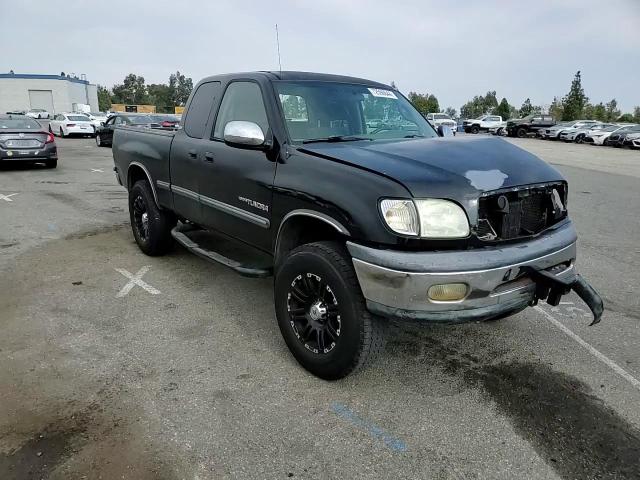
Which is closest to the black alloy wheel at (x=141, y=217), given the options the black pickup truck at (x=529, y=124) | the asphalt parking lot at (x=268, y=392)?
the asphalt parking lot at (x=268, y=392)

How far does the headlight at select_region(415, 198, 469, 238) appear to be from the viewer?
104 inches

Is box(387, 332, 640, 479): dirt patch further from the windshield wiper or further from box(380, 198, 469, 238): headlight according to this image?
the windshield wiper

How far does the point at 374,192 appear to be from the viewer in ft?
8.86

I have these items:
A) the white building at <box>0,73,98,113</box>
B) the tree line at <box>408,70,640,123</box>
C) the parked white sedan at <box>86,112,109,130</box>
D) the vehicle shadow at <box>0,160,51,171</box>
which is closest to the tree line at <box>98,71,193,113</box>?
the white building at <box>0,73,98,113</box>

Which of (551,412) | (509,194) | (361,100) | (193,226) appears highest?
(361,100)

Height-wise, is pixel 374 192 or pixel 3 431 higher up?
pixel 374 192

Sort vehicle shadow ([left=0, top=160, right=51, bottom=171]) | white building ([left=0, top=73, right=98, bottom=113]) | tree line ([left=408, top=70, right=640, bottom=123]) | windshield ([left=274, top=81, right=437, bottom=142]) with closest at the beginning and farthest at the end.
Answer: windshield ([left=274, top=81, right=437, bottom=142]) < vehicle shadow ([left=0, top=160, right=51, bottom=171]) < tree line ([left=408, top=70, right=640, bottom=123]) < white building ([left=0, top=73, right=98, bottom=113])

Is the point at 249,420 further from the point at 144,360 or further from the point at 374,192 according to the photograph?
the point at 374,192

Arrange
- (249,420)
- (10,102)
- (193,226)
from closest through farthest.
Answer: (249,420)
(193,226)
(10,102)

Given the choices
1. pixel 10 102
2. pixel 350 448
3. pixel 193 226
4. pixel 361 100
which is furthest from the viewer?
pixel 10 102

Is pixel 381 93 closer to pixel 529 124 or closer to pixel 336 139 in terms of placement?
pixel 336 139

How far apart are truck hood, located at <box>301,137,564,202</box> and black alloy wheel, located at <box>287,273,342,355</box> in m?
0.79

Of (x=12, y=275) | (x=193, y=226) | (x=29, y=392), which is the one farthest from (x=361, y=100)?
(x=12, y=275)

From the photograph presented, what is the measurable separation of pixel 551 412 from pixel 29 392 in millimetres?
3138
